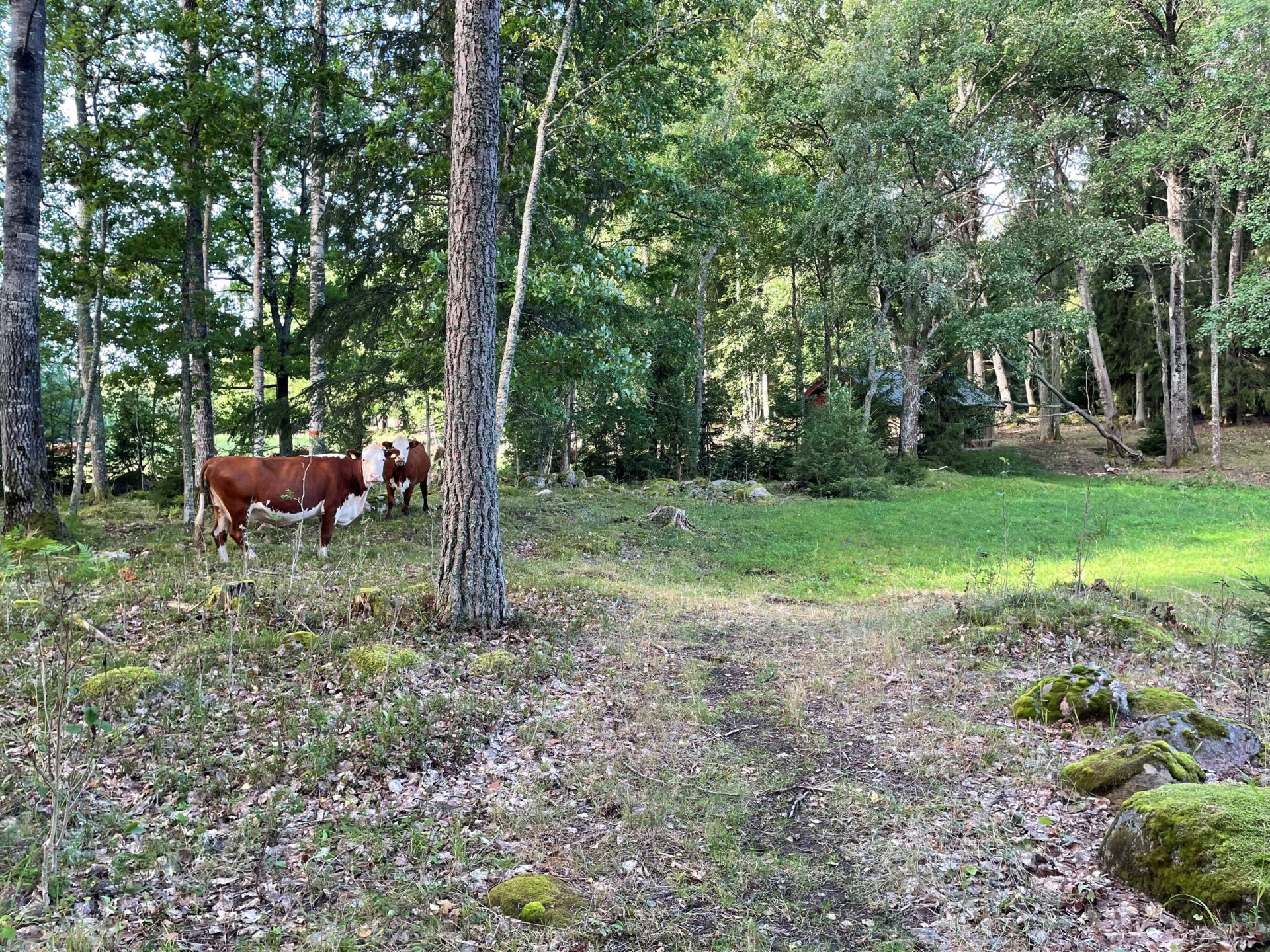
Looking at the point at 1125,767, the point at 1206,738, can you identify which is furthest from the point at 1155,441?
the point at 1125,767

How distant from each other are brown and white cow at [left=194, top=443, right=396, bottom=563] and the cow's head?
0.34 ft

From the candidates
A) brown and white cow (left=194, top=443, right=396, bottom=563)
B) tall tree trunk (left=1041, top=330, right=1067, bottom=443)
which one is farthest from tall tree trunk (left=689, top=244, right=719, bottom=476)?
tall tree trunk (left=1041, top=330, right=1067, bottom=443)

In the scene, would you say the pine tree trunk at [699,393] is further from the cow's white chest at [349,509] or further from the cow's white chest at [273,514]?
the cow's white chest at [273,514]

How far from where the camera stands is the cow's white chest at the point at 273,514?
31.2ft

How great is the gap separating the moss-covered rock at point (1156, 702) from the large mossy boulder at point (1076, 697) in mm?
66

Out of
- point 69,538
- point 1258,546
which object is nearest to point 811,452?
point 1258,546

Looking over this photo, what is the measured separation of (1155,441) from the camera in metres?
29.8

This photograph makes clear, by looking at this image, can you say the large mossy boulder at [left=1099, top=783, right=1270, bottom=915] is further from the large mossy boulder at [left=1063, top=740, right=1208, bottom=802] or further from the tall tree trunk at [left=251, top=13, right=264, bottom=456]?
the tall tree trunk at [left=251, top=13, right=264, bottom=456]

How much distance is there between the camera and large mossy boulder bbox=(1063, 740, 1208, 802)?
403 cm

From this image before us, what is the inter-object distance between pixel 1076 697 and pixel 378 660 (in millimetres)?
5525

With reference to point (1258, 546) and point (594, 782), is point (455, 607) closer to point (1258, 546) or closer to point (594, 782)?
point (594, 782)

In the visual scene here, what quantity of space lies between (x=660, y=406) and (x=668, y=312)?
12.8 feet

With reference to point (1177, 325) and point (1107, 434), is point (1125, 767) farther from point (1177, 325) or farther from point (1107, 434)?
point (1107, 434)

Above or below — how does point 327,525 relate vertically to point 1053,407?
below
